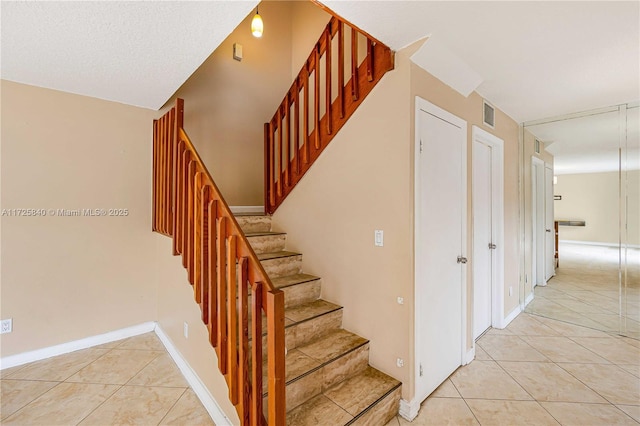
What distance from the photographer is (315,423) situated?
1.59 m

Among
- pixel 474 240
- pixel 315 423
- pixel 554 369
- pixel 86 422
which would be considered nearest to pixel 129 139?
pixel 86 422

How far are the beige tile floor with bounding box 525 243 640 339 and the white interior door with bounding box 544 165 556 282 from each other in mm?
130

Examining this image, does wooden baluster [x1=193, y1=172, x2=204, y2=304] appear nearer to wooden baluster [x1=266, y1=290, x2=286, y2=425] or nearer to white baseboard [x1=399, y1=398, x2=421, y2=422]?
wooden baluster [x1=266, y1=290, x2=286, y2=425]

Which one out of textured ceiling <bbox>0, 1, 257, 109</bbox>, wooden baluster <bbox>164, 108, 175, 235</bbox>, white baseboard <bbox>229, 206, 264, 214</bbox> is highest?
textured ceiling <bbox>0, 1, 257, 109</bbox>

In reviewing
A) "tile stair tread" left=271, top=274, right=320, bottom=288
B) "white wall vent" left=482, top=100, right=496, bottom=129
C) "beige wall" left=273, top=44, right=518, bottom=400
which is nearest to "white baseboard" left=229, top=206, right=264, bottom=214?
"beige wall" left=273, top=44, right=518, bottom=400

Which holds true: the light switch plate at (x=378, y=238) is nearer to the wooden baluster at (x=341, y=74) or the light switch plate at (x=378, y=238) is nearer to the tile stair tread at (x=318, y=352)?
the tile stair tread at (x=318, y=352)

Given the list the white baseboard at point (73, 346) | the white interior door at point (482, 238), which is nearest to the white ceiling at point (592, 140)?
the white interior door at point (482, 238)

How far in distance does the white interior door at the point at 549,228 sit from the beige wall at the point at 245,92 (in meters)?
3.89

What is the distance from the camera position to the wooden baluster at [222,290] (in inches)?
62.3

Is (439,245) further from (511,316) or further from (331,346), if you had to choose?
(511,316)

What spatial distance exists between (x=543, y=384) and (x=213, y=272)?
108 inches

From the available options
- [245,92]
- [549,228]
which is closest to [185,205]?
[245,92]

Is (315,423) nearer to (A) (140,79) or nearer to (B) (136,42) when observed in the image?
(B) (136,42)

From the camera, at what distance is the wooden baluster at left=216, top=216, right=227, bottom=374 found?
62.3 inches
